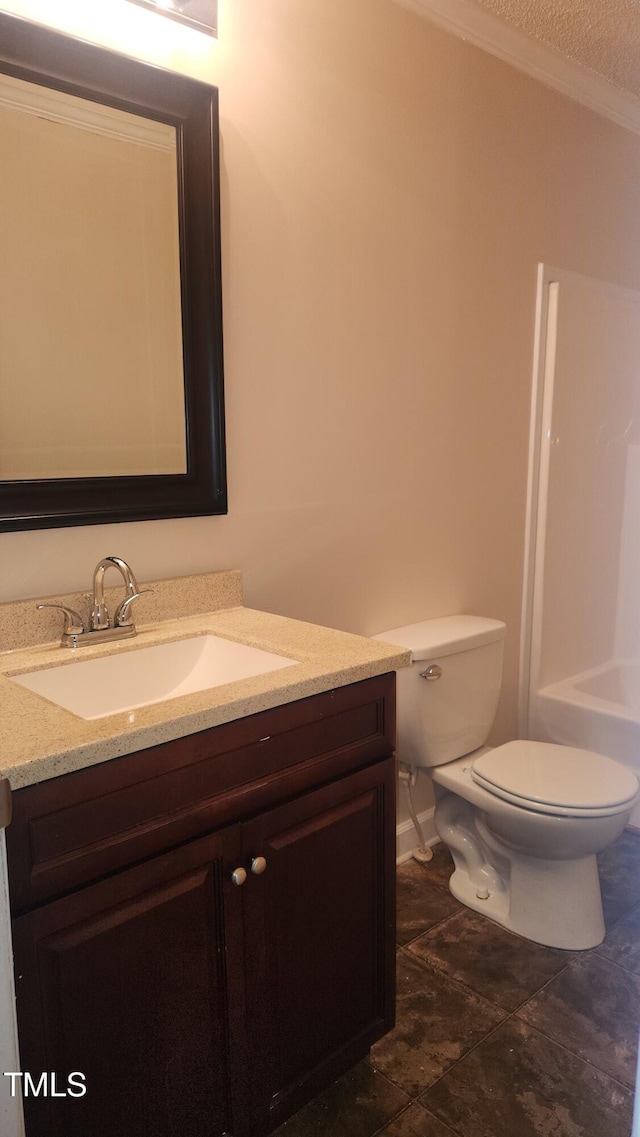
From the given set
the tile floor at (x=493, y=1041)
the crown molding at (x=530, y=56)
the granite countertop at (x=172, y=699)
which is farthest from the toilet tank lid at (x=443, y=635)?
the crown molding at (x=530, y=56)

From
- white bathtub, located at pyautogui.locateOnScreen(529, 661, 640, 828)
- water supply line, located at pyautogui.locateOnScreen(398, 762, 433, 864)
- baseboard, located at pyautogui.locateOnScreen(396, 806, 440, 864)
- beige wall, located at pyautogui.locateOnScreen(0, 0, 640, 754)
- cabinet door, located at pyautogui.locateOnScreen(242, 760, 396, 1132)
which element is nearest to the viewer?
cabinet door, located at pyautogui.locateOnScreen(242, 760, 396, 1132)

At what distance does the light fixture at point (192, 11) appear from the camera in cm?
149

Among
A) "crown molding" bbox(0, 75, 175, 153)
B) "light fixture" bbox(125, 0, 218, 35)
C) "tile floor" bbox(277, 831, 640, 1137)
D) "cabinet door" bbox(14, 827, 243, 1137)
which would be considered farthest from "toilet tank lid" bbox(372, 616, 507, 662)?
"light fixture" bbox(125, 0, 218, 35)

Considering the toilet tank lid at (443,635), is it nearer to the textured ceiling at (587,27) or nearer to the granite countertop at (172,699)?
the granite countertop at (172,699)

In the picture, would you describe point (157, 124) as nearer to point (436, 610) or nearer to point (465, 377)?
point (465, 377)

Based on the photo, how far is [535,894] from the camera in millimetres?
2006

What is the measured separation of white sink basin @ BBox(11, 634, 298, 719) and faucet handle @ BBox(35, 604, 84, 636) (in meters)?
0.08

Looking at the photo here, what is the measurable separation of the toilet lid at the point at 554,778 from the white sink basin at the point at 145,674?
847mm

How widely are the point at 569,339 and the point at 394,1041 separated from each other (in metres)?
2.17

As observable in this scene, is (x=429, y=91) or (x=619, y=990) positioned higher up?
(x=429, y=91)

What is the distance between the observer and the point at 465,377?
231cm

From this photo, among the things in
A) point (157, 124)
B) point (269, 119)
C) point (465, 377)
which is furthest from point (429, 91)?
point (157, 124)

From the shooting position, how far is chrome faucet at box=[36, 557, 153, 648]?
1.45 metres

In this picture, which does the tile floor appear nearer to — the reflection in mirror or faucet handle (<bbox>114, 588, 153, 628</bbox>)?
faucet handle (<bbox>114, 588, 153, 628</bbox>)
